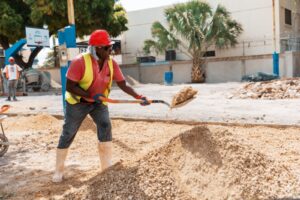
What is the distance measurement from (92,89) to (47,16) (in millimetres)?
20034

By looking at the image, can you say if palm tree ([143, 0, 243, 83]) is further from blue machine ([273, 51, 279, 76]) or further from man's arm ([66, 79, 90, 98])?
man's arm ([66, 79, 90, 98])

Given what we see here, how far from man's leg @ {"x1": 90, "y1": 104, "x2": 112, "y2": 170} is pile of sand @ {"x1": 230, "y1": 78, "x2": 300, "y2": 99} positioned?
9413 millimetres

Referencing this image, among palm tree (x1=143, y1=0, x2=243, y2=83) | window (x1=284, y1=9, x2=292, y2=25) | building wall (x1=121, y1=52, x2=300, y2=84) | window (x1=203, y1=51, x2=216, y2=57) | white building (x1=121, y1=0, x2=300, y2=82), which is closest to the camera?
building wall (x1=121, y1=52, x2=300, y2=84)

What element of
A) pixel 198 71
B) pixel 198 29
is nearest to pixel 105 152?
pixel 198 29

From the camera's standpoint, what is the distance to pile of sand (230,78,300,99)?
1300cm

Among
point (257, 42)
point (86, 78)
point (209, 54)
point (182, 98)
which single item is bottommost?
point (182, 98)

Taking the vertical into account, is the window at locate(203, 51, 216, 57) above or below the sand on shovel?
above

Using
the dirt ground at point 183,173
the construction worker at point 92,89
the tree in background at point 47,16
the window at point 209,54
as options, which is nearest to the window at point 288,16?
the window at point 209,54

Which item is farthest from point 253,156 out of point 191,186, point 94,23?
point 94,23

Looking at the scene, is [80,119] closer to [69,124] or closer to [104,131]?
[69,124]

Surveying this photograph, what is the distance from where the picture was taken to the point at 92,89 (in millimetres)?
4379

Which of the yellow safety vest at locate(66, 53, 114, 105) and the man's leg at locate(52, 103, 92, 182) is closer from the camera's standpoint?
the yellow safety vest at locate(66, 53, 114, 105)

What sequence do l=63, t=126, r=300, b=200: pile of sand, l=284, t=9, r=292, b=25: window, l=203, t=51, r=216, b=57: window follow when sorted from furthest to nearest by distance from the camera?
l=203, t=51, r=216, b=57: window → l=284, t=9, r=292, b=25: window → l=63, t=126, r=300, b=200: pile of sand

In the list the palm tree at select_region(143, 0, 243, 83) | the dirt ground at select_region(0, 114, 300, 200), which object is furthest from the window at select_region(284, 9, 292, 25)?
the dirt ground at select_region(0, 114, 300, 200)
